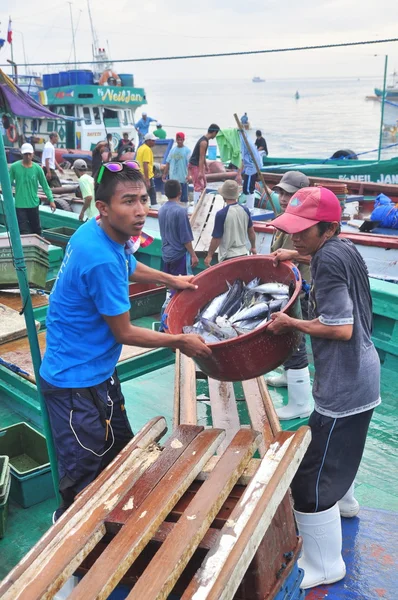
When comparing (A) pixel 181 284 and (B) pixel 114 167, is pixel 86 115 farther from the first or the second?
(B) pixel 114 167

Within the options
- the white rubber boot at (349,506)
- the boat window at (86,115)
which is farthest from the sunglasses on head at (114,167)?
the boat window at (86,115)

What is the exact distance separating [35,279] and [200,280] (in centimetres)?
448

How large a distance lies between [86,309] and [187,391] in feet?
5.61

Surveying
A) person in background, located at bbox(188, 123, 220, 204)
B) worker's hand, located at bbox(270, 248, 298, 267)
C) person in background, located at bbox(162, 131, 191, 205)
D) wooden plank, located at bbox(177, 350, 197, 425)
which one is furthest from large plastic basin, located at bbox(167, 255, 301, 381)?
person in background, located at bbox(162, 131, 191, 205)

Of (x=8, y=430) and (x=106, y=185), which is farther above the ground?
(x=106, y=185)

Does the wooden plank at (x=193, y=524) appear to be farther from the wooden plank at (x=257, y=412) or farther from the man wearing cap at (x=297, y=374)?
the man wearing cap at (x=297, y=374)

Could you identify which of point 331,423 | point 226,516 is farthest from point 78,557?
point 331,423

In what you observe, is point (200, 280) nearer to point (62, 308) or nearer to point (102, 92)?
point (62, 308)

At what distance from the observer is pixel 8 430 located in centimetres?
462

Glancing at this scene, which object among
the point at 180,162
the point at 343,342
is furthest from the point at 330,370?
the point at 180,162

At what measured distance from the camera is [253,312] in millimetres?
3502

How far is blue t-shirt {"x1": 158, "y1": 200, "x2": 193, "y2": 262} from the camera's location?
24.9 feet

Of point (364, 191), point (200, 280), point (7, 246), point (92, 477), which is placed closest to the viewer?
point (92, 477)

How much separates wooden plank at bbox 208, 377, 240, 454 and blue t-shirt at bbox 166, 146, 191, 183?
30.1 ft
